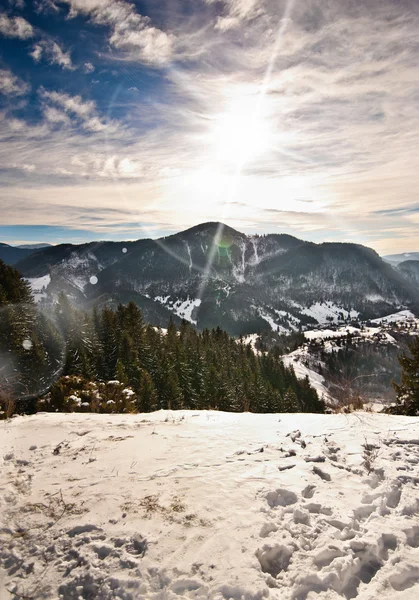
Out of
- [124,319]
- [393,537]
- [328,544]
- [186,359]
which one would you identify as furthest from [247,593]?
[124,319]

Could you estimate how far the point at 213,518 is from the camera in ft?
17.9

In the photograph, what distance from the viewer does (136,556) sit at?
15.3 ft

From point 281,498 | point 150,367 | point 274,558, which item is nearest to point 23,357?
point 150,367

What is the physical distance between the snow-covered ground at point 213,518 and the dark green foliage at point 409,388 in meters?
10.6

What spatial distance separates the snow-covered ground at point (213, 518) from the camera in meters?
4.18

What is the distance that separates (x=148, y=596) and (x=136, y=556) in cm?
74

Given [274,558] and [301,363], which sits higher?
[274,558]

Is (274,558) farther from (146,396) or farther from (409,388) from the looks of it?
(146,396)

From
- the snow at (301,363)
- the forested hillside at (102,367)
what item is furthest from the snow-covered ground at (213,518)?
the snow at (301,363)

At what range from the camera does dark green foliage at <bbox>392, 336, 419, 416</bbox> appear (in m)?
17.8

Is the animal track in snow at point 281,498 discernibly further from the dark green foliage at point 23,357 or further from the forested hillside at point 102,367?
the dark green foliage at point 23,357

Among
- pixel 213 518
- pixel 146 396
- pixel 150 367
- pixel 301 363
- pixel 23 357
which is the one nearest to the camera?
pixel 213 518

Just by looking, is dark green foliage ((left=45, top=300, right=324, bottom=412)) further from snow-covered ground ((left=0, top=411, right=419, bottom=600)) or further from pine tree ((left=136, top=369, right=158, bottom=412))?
snow-covered ground ((left=0, top=411, right=419, bottom=600))

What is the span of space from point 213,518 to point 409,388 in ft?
62.2
